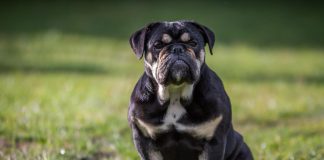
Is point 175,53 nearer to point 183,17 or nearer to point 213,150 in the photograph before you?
point 213,150

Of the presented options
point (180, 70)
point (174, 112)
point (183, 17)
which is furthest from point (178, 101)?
point (183, 17)

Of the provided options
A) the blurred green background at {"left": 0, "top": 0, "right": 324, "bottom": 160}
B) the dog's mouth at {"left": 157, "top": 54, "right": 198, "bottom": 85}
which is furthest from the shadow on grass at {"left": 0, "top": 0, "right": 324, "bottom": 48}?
the dog's mouth at {"left": 157, "top": 54, "right": 198, "bottom": 85}

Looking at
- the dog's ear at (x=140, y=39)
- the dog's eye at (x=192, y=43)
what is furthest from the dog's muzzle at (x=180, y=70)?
the dog's ear at (x=140, y=39)

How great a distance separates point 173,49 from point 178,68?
173 mm

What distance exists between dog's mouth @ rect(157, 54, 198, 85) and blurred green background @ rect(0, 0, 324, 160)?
5.48 feet

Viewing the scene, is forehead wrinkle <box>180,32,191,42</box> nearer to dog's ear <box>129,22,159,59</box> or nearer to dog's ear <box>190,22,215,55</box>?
dog's ear <box>190,22,215,55</box>

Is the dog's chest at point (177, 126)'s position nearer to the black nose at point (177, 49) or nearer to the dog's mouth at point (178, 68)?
the dog's mouth at point (178, 68)

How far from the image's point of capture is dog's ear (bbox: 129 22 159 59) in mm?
6234

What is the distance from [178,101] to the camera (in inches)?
244

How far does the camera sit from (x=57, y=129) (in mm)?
8461

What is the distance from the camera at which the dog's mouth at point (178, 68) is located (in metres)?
5.96

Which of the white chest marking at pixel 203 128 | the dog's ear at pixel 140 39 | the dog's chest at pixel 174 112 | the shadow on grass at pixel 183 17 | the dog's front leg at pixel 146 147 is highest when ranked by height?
the dog's ear at pixel 140 39

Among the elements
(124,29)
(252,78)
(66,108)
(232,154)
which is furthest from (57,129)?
(124,29)

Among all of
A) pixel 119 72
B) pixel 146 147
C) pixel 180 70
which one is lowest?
pixel 119 72
